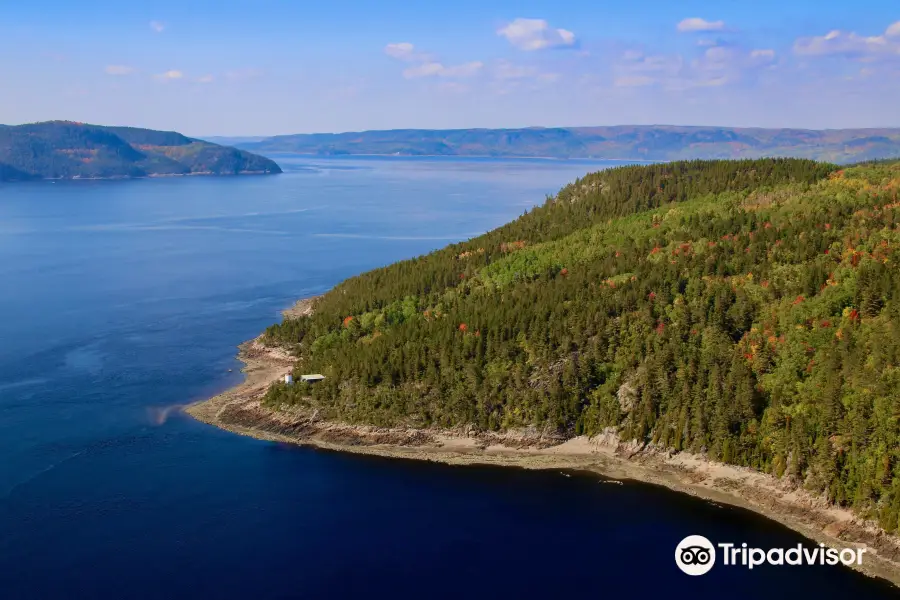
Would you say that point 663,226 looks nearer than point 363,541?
No

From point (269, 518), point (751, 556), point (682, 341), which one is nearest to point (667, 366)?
point (682, 341)

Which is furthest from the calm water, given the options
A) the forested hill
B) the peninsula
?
the forested hill

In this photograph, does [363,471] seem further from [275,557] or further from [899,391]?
[899,391]

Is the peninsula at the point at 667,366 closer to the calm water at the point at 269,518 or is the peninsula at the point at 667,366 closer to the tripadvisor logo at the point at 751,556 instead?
the tripadvisor logo at the point at 751,556

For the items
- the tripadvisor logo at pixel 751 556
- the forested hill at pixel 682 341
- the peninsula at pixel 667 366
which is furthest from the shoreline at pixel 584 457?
the forested hill at pixel 682 341

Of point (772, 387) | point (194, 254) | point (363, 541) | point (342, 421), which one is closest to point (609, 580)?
point (363, 541)

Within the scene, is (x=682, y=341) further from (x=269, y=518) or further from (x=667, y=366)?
(x=269, y=518)

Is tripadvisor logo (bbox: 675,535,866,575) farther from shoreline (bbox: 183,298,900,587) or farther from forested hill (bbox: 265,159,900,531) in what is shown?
forested hill (bbox: 265,159,900,531)
